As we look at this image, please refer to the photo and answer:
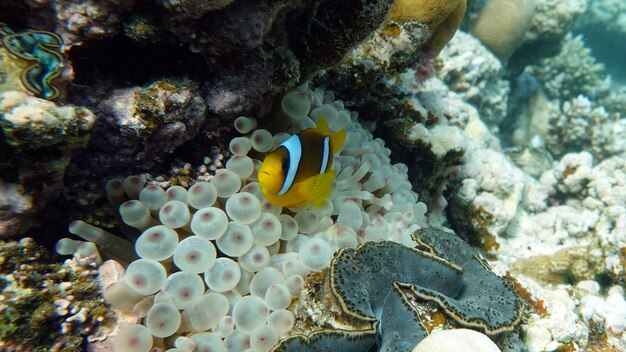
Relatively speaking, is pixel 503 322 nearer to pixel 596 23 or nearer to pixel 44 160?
pixel 44 160

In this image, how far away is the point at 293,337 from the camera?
1.75m

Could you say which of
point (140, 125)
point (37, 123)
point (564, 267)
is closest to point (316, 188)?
point (140, 125)

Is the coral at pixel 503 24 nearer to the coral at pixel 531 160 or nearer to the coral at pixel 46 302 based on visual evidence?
the coral at pixel 531 160

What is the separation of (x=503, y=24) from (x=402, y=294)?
622 centimetres

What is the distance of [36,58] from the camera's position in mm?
1539

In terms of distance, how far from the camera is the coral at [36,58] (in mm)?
1502

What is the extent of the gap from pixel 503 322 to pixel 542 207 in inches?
140

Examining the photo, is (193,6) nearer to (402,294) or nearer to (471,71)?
(402,294)

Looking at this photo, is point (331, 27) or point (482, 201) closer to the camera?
point (331, 27)

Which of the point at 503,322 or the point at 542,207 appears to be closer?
the point at 503,322

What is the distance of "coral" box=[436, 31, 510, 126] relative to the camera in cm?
599

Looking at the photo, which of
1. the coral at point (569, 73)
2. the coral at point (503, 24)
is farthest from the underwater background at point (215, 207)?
the coral at point (569, 73)

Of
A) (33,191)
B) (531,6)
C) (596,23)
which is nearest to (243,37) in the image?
(33,191)

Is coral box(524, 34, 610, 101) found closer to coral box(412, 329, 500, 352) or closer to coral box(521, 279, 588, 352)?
coral box(521, 279, 588, 352)
